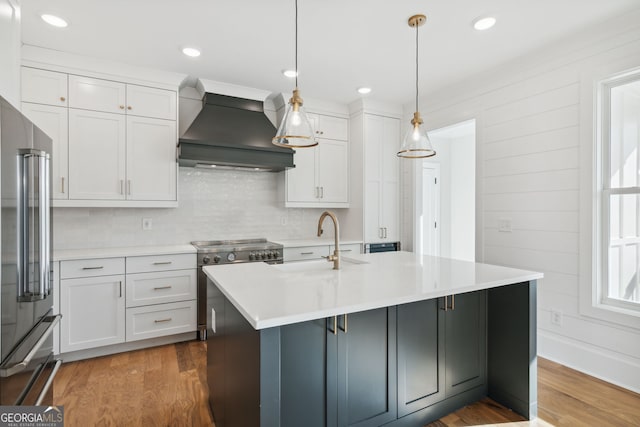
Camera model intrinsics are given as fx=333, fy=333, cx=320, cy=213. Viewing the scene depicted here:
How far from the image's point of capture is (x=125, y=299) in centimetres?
293

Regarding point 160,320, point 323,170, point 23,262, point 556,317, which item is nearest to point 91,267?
point 160,320

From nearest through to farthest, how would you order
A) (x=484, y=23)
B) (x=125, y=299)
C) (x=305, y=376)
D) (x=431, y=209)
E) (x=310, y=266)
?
(x=305, y=376)
(x=310, y=266)
(x=484, y=23)
(x=125, y=299)
(x=431, y=209)

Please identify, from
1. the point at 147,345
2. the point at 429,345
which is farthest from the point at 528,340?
the point at 147,345

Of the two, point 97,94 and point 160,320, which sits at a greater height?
point 97,94

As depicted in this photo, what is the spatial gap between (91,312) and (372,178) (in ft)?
10.6

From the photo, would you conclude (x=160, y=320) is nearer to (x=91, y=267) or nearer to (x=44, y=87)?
(x=91, y=267)

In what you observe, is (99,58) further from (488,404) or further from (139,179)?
(488,404)

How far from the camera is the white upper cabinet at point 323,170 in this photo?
4.06m

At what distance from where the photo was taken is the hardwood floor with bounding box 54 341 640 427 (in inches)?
79.0

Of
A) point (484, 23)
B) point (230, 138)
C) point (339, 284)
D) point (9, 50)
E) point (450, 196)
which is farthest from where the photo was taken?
point (450, 196)

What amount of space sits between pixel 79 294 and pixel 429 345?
2760mm

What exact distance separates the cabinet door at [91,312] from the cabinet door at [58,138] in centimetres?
82

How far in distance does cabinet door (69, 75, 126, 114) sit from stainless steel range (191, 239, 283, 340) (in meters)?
1.54

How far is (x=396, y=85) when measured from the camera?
373 cm
